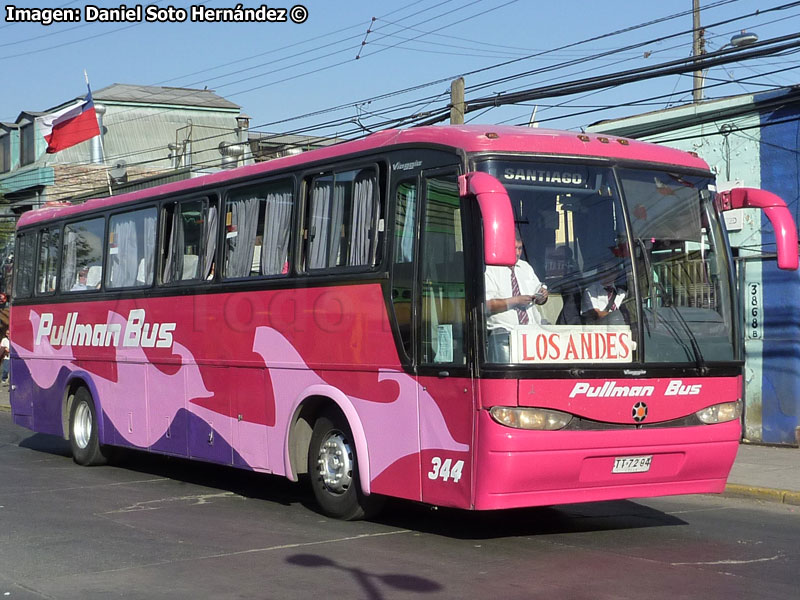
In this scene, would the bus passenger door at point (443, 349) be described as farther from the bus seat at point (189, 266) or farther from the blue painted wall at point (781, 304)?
the blue painted wall at point (781, 304)

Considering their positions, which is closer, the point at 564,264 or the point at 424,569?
the point at 424,569

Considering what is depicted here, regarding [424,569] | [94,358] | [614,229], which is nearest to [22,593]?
[424,569]

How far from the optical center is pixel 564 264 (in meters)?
8.58

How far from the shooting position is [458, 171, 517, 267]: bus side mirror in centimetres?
755

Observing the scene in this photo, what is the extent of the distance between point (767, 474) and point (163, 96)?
39662mm

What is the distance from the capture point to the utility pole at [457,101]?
19.0m

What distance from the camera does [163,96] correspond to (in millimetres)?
48625

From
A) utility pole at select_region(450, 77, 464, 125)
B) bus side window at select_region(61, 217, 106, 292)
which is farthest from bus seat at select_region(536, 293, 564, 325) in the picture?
utility pole at select_region(450, 77, 464, 125)

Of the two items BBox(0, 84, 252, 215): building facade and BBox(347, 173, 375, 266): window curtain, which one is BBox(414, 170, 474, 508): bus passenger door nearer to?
BBox(347, 173, 375, 266): window curtain

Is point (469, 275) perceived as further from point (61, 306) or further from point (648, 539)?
point (61, 306)

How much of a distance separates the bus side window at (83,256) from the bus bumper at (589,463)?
26.3 ft

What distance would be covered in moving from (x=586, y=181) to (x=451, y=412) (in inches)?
83.5

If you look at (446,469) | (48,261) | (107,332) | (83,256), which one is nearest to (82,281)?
(83,256)

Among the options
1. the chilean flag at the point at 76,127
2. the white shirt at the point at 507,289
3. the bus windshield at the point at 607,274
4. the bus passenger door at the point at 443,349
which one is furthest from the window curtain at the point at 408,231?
the chilean flag at the point at 76,127
